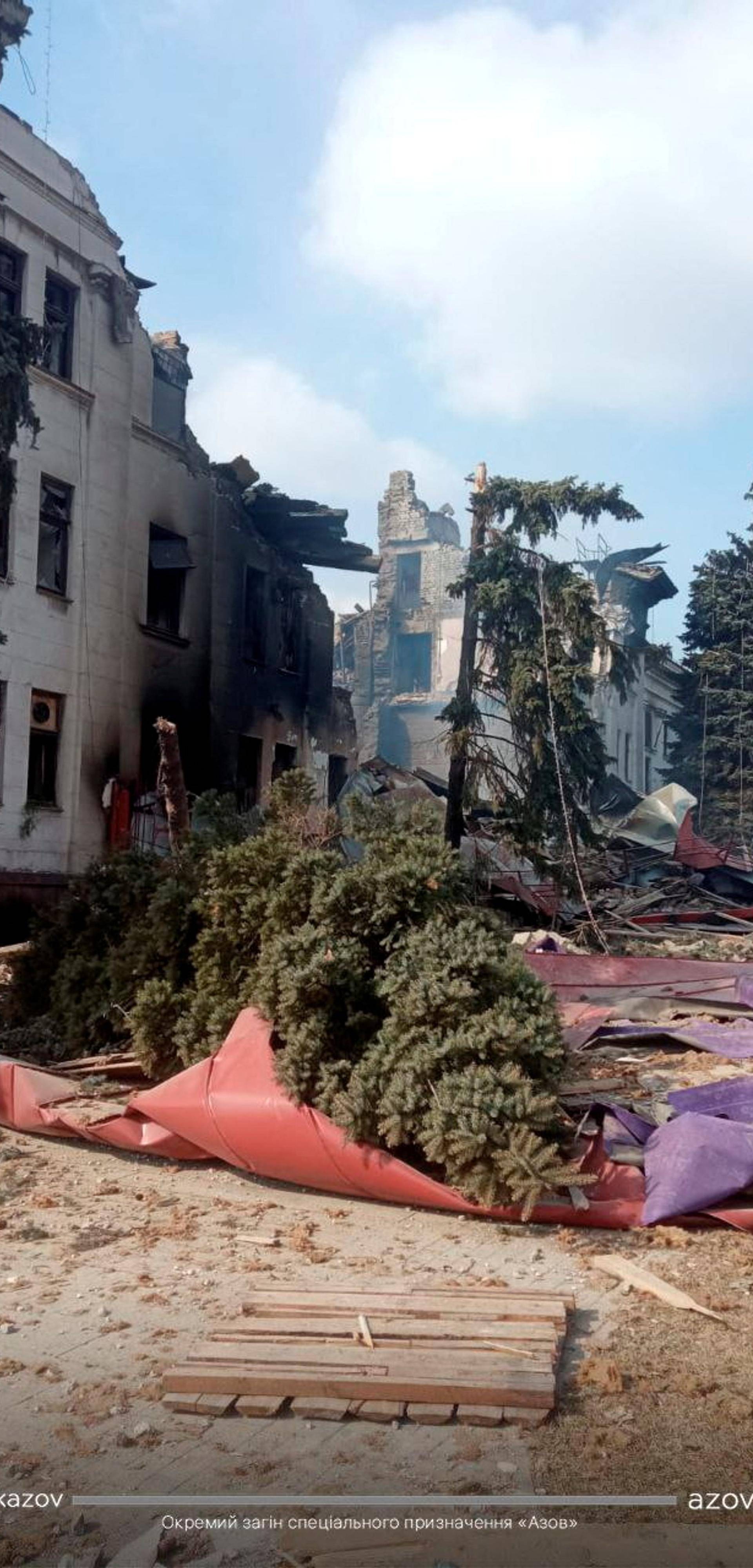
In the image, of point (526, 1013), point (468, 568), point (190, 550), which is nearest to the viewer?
point (526, 1013)

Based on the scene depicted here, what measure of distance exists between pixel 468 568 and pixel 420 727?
22.5m

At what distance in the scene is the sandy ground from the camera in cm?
356

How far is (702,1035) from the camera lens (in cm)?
1067

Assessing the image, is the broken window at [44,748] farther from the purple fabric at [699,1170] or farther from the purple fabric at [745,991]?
the purple fabric at [699,1170]

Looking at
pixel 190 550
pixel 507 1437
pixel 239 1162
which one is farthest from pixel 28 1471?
pixel 190 550

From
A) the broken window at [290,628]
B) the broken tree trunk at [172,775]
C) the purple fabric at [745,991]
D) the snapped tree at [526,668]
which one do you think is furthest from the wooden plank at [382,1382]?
the broken window at [290,628]

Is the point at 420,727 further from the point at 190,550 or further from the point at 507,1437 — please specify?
the point at 507,1437

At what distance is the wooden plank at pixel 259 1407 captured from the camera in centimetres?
425

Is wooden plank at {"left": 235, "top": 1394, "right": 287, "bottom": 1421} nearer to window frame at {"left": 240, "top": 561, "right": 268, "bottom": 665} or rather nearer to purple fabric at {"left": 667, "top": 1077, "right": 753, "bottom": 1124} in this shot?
purple fabric at {"left": 667, "top": 1077, "right": 753, "bottom": 1124}

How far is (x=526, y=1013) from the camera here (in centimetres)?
729

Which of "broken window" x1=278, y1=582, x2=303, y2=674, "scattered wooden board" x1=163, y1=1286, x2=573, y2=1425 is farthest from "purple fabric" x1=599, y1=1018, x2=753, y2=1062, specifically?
"broken window" x1=278, y1=582, x2=303, y2=674

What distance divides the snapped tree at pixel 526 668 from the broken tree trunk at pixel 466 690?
0.02 meters

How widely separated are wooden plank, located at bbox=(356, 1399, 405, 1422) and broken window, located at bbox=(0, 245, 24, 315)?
19709mm

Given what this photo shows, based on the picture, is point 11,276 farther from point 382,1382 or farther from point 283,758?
point 382,1382
